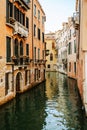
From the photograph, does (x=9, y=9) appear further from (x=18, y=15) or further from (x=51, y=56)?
(x=51, y=56)

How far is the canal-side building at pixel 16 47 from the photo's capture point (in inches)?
737

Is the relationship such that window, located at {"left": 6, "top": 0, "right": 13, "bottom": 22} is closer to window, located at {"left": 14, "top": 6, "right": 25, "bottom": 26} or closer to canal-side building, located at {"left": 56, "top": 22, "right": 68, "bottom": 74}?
window, located at {"left": 14, "top": 6, "right": 25, "bottom": 26}

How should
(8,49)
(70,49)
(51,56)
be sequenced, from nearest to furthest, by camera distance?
(8,49) < (70,49) < (51,56)

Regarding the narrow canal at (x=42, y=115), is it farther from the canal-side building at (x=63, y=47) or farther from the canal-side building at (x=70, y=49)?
the canal-side building at (x=63, y=47)

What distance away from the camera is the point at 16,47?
2316 cm

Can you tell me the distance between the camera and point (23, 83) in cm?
2492

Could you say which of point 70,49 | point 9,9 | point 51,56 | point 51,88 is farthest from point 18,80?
point 51,56

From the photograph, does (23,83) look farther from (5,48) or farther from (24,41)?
(5,48)

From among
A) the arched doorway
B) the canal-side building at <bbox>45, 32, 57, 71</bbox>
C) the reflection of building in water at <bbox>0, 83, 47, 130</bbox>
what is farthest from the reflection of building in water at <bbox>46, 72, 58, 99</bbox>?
the canal-side building at <bbox>45, 32, 57, 71</bbox>

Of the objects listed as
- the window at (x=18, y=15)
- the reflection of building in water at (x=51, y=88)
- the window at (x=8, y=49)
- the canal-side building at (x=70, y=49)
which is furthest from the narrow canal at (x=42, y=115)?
the canal-side building at (x=70, y=49)

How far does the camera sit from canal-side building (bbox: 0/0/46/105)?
18.7 m

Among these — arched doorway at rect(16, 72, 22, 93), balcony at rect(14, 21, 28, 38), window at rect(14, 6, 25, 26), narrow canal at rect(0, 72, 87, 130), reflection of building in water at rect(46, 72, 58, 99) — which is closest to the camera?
narrow canal at rect(0, 72, 87, 130)

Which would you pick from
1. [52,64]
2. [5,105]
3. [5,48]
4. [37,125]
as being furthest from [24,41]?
[52,64]

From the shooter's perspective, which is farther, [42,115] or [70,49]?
[70,49]
